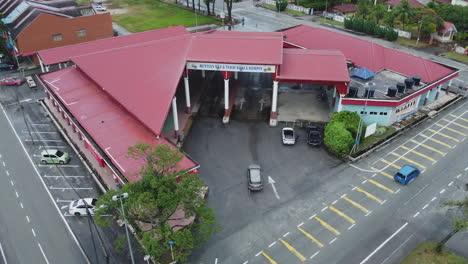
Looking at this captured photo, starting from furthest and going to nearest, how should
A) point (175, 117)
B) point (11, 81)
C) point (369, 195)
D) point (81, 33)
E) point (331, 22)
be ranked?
point (331, 22), point (81, 33), point (11, 81), point (175, 117), point (369, 195)

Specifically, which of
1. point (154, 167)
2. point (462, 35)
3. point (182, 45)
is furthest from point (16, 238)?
point (462, 35)

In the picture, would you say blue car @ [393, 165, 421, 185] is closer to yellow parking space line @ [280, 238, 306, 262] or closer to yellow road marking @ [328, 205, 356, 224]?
yellow road marking @ [328, 205, 356, 224]

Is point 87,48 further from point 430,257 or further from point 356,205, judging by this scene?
point 430,257

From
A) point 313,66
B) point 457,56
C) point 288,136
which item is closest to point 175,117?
point 288,136

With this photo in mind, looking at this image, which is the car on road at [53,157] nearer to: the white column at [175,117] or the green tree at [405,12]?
the white column at [175,117]

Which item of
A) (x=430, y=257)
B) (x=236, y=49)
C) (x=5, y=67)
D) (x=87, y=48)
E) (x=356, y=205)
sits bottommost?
(x=430, y=257)

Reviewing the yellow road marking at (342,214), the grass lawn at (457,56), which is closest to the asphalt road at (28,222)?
the yellow road marking at (342,214)

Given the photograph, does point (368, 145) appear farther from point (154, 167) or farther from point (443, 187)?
point (154, 167)
